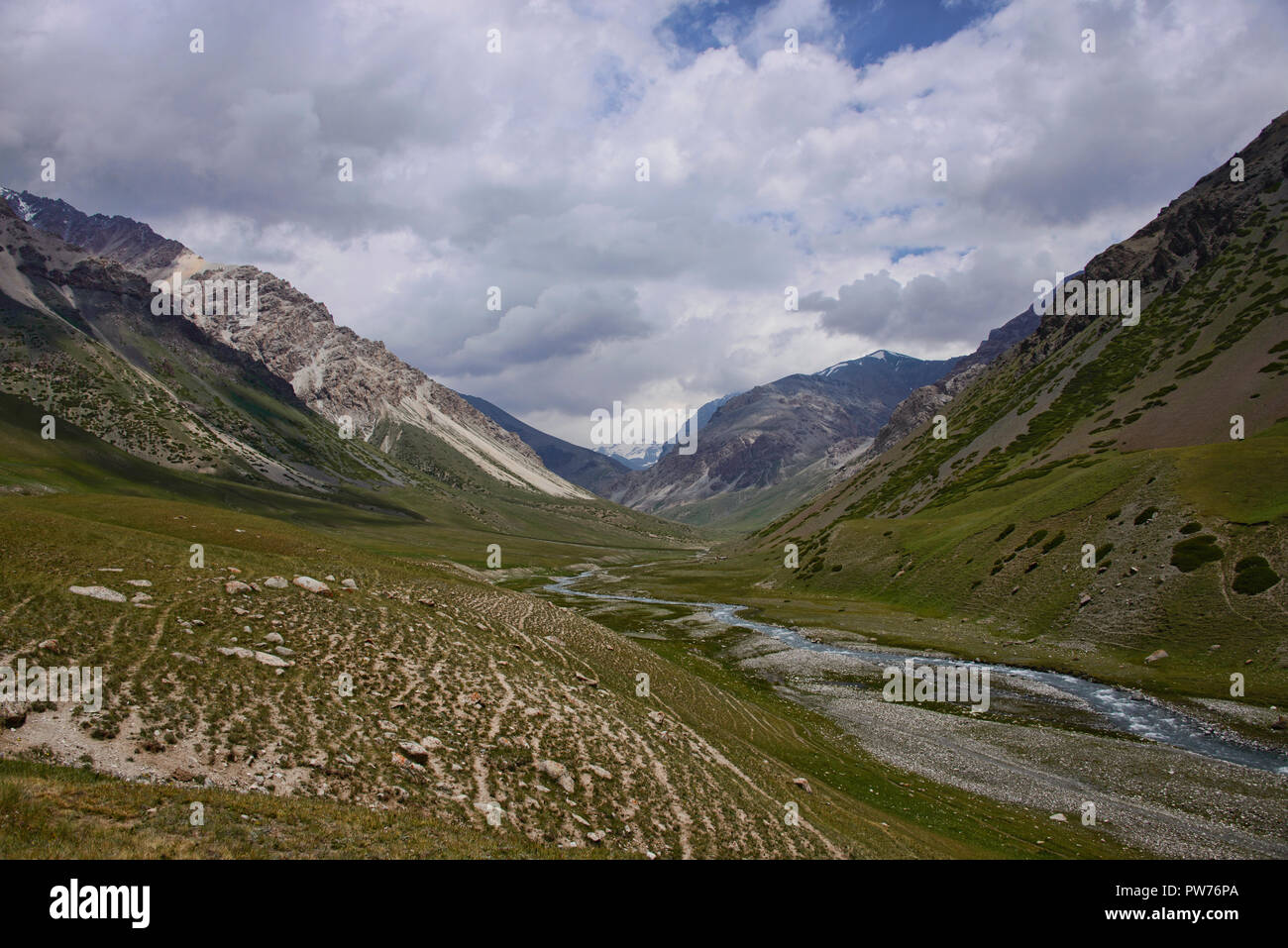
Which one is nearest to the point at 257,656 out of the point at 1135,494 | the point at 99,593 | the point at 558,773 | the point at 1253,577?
the point at 99,593

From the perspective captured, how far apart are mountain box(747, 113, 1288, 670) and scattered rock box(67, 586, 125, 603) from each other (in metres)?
69.3

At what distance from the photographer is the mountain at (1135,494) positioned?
55938 mm

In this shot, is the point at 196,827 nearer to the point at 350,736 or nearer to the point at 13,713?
the point at 350,736

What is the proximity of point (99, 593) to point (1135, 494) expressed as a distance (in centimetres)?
9717

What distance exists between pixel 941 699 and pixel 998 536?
149 feet

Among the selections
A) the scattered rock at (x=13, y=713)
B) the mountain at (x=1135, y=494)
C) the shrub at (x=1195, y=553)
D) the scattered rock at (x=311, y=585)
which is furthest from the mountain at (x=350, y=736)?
the shrub at (x=1195, y=553)

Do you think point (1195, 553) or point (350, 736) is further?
point (1195, 553)

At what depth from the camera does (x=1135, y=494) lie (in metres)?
74.6

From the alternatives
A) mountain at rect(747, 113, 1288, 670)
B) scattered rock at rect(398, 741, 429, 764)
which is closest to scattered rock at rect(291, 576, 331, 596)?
scattered rock at rect(398, 741, 429, 764)

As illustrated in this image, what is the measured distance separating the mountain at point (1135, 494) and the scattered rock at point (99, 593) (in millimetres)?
69298

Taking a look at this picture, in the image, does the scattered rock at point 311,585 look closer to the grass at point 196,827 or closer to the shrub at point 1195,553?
the grass at point 196,827

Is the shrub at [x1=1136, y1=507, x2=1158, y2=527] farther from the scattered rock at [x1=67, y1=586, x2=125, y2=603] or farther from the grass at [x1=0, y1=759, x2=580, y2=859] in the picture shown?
the scattered rock at [x1=67, y1=586, x2=125, y2=603]
